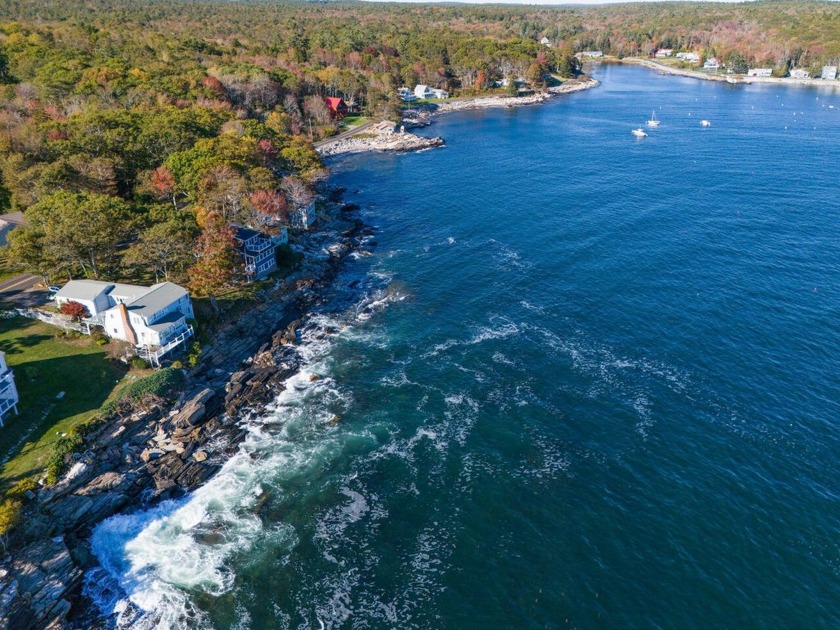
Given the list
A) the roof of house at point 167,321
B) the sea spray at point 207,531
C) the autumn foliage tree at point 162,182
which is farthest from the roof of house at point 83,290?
the autumn foliage tree at point 162,182

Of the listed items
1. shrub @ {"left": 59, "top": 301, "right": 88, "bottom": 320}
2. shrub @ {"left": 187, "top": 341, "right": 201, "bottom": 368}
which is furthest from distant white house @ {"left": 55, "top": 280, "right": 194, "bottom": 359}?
shrub @ {"left": 187, "top": 341, "right": 201, "bottom": 368}

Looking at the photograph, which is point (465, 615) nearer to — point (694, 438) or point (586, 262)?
point (694, 438)

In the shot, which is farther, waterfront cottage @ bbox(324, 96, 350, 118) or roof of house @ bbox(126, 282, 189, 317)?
waterfront cottage @ bbox(324, 96, 350, 118)

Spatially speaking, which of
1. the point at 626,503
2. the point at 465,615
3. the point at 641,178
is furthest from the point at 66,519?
the point at 641,178

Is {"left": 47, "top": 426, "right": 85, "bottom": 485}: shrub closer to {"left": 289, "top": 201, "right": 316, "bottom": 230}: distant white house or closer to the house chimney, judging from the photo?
the house chimney

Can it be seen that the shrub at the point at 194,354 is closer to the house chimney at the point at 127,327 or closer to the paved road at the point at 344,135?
the house chimney at the point at 127,327

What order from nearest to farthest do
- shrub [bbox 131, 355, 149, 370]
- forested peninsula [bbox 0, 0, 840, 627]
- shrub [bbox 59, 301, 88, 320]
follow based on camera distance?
forested peninsula [bbox 0, 0, 840, 627]
shrub [bbox 131, 355, 149, 370]
shrub [bbox 59, 301, 88, 320]
